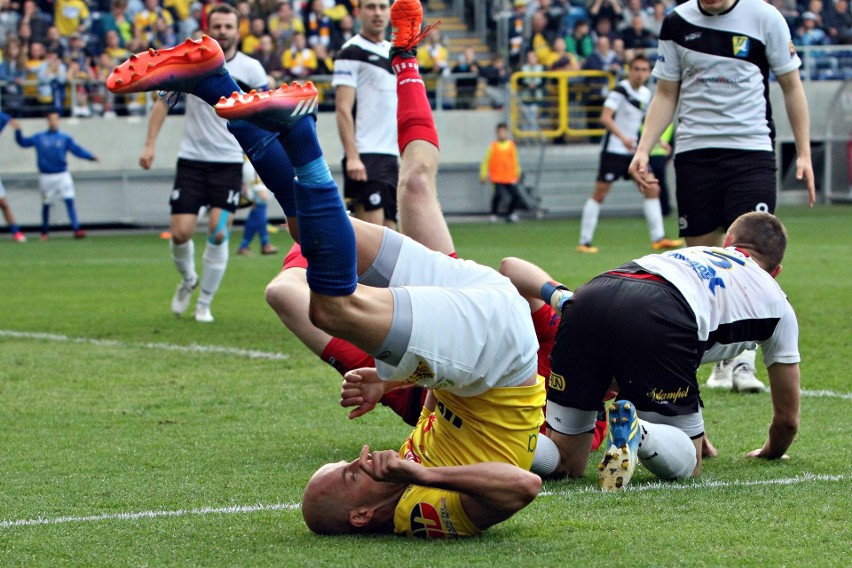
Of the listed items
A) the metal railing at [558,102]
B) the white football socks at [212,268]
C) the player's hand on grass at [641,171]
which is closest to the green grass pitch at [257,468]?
the white football socks at [212,268]

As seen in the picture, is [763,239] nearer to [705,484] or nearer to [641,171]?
[705,484]

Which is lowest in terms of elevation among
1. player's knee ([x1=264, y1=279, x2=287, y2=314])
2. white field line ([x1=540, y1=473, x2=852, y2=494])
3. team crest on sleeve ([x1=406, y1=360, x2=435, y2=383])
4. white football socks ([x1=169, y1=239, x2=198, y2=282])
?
white football socks ([x1=169, y1=239, x2=198, y2=282])

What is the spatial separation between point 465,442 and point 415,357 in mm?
496

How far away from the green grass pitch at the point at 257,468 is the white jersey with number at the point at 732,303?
0.51 meters

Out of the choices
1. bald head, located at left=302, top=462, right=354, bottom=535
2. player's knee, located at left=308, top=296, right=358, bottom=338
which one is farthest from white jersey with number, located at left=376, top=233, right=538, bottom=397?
bald head, located at left=302, top=462, right=354, bottom=535

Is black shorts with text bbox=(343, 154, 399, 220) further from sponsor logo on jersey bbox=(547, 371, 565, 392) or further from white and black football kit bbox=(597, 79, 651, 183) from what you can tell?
white and black football kit bbox=(597, 79, 651, 183)

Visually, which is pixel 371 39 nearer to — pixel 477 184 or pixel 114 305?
pixel 114 305

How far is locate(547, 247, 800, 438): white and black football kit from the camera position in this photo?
17.1 feet

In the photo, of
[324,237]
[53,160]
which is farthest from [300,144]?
[53,160]

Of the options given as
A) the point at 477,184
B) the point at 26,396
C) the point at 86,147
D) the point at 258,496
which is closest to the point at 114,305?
the point at 26,396

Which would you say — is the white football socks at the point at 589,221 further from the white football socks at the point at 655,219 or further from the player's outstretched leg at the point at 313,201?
the player's outstretched leg at the point at 313,201

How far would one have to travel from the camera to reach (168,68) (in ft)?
15.1

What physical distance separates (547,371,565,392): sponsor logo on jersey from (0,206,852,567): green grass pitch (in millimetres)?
386

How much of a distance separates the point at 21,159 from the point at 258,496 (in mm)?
22710
